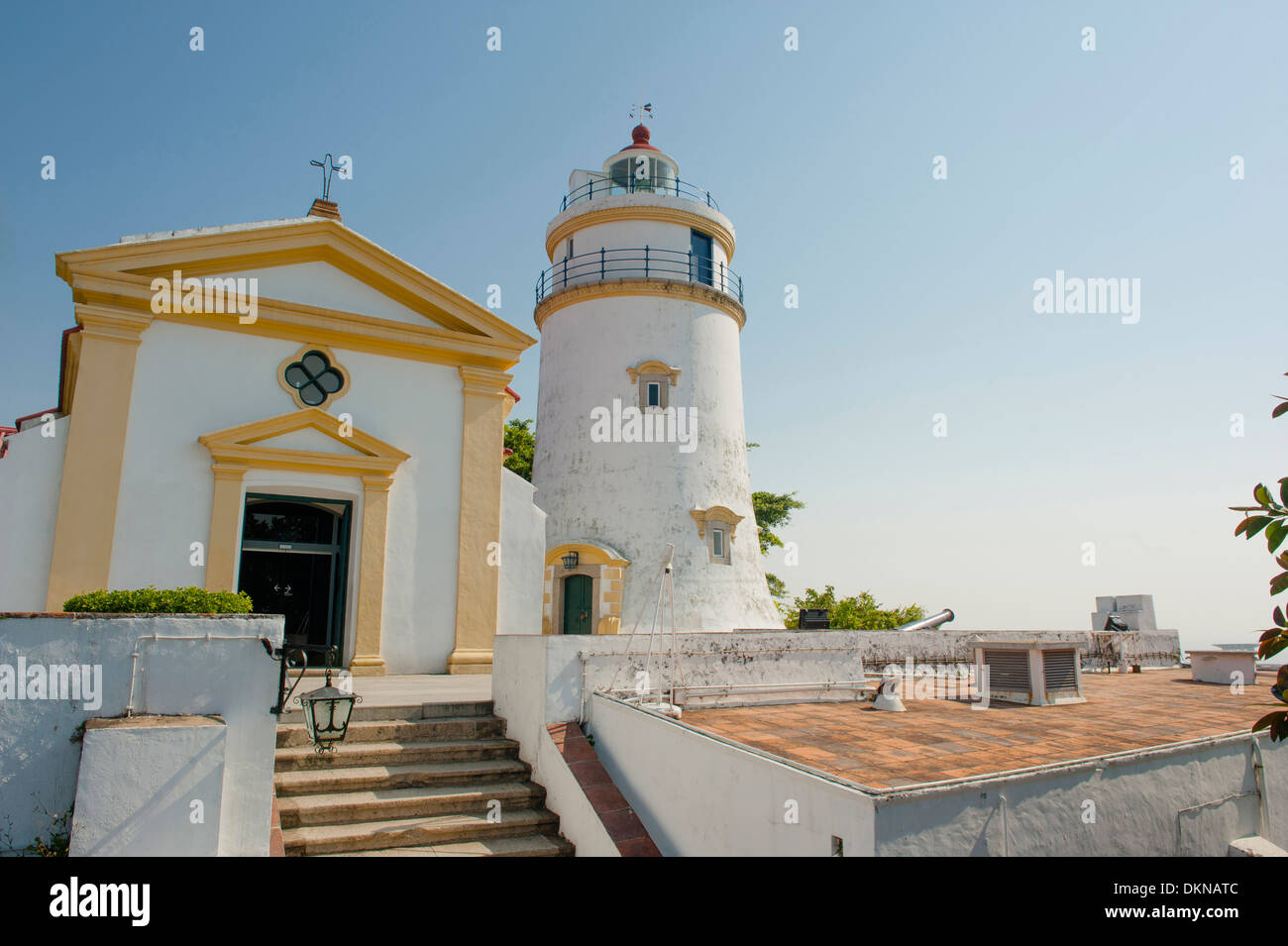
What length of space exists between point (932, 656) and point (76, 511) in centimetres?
1388

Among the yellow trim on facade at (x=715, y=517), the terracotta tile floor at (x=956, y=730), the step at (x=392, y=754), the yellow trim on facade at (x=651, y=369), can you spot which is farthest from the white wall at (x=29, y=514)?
the yellow trim on facade at (x=715, y=517)

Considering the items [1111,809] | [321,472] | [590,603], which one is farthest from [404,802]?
[590,603]

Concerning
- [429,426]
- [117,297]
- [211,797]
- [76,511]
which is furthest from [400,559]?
[211,797]

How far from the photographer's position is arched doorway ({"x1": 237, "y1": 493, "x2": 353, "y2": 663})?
1228cm

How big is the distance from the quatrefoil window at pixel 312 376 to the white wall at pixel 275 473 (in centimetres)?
13

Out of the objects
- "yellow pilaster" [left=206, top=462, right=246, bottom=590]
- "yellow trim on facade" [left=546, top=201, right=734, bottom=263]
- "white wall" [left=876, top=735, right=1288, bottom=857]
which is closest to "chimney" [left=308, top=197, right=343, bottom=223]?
"yellow pilaster" [left=206, top=462, right=246, bottom=590]

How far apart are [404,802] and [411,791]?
0.30 metres

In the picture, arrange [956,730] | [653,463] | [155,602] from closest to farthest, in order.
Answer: [155,602], [956,730], [653,463]

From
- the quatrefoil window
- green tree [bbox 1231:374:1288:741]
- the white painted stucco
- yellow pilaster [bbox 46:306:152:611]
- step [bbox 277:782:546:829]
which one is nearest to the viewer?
green tree [bbox 1231:374:1288:741]

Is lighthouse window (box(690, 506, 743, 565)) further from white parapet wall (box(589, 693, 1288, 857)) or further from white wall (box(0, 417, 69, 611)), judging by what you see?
white wall (box(0, 417, 69, 611))

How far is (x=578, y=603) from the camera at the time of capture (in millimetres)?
18688

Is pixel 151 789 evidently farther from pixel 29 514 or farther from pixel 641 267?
A: pixel 641 267

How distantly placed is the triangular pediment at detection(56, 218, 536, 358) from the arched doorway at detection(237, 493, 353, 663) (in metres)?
3.03

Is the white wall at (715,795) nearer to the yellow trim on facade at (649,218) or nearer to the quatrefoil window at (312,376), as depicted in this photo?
the quatrefoil window at (312,376)
